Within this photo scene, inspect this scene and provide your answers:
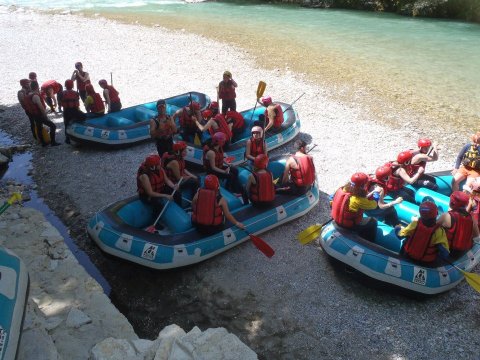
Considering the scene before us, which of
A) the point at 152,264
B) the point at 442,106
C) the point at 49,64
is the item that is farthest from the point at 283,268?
the point at 49,64

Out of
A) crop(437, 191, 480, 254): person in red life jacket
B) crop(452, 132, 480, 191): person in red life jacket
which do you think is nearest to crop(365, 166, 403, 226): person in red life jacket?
crop(437, 191, 480, 254): person in red life jacket

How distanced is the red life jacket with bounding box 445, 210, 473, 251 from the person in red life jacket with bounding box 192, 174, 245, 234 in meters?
2.65

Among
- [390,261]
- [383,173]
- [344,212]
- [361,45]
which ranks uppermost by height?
[361,45]

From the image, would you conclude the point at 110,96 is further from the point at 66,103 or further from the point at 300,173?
the point at 300,173

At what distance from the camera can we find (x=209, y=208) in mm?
5109

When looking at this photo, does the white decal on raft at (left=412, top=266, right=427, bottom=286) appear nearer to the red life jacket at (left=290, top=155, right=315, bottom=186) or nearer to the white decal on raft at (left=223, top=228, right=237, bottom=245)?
the red life jacket at (left=290, top=155, right=315, bottom=186)

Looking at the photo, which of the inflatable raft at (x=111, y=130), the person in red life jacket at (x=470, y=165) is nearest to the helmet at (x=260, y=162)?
the person in red life jacket at (x=470, y=165)

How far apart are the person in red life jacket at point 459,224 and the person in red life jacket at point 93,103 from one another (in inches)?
280

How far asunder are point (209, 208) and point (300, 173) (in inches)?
64.9

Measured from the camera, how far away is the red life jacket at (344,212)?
5.06m

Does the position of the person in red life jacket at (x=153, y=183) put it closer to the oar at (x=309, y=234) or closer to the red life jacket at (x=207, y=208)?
the red life jacket at (x=207, y=208)

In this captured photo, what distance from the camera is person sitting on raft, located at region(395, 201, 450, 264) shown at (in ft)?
14.6

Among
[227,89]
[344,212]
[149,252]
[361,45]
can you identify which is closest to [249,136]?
[227,89]

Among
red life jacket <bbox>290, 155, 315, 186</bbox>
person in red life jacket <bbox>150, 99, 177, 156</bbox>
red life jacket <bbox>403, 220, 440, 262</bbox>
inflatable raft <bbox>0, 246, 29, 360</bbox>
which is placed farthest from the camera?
person in red life jacket <bbox>150, 99, 177, 156</bbox>
